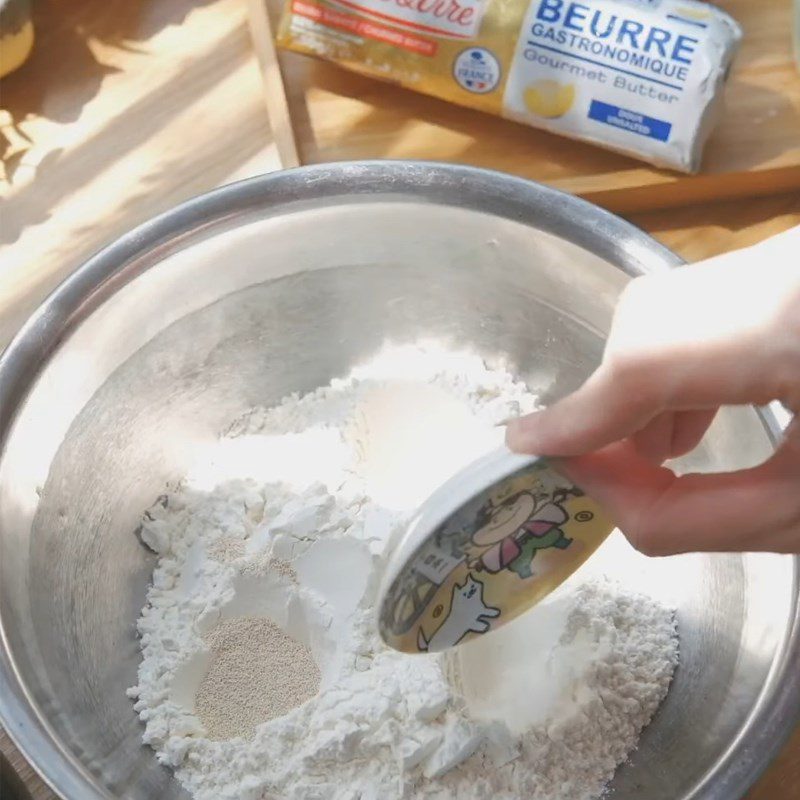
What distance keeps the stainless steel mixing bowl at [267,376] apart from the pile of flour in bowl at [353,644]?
0.08 feet

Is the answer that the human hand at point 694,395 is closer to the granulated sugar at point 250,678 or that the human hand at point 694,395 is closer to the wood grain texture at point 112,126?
the granulated sugar at point 250,678

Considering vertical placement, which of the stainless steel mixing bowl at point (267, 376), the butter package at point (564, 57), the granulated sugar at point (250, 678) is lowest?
the granulated sugar at point (250, 678)

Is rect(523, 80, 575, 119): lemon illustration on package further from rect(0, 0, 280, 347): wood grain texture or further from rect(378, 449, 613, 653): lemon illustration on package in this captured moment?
rect(378, 449, 613, 653): lemon illustration on package

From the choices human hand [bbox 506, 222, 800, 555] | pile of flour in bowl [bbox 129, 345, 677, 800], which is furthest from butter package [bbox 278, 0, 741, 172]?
human hand [bbox 506, 222, 800, 555]

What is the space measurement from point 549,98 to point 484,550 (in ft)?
1.49

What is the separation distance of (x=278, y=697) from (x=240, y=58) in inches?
24.7

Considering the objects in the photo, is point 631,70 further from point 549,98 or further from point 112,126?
point 112,126

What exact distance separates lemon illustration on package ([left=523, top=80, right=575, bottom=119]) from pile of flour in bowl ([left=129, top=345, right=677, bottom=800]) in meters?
0.23

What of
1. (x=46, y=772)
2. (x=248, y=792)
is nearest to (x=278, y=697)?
(x=248, y=792)

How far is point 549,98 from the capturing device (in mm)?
921

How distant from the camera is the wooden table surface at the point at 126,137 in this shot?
37.4 inches

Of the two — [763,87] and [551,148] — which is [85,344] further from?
[763,87]

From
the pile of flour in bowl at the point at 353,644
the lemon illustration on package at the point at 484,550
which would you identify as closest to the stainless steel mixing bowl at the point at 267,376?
the pile of flour in bowl at the point at 353,644

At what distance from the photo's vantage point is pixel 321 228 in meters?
0.81
